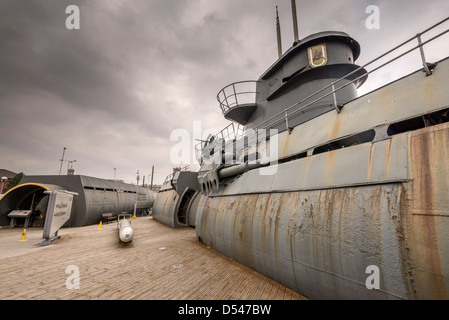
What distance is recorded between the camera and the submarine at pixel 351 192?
9.60 ft

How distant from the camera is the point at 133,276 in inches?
235

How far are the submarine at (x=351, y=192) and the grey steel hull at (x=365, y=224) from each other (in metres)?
0.01

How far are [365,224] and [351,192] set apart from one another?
27.5 inches

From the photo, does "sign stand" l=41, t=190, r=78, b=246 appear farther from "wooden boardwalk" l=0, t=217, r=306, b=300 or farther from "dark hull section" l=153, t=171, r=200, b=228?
"dark hull section" l=153, t=171, r=200, b=228

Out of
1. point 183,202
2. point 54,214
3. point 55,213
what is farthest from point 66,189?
point 183,202

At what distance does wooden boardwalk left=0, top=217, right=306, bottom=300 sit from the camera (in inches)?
188

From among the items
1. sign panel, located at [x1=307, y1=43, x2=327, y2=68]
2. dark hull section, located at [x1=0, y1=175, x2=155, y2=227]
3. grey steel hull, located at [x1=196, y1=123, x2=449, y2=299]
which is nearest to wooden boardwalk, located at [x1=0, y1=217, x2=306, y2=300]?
grey steel hull, located at [x1=196, y1=123, x2=449, y2=299]

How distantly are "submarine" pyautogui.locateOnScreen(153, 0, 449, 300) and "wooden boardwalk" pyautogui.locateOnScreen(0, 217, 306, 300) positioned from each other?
649 mm

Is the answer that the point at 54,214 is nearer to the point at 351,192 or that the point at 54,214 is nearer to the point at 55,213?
the point at 55,213

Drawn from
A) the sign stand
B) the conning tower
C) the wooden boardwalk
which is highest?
the conning tower

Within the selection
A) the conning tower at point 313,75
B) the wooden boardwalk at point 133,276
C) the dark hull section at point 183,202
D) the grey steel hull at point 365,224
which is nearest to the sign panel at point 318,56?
the conning tower at point 313,75

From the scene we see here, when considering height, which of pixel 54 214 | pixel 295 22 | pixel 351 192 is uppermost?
pixel 295 22
